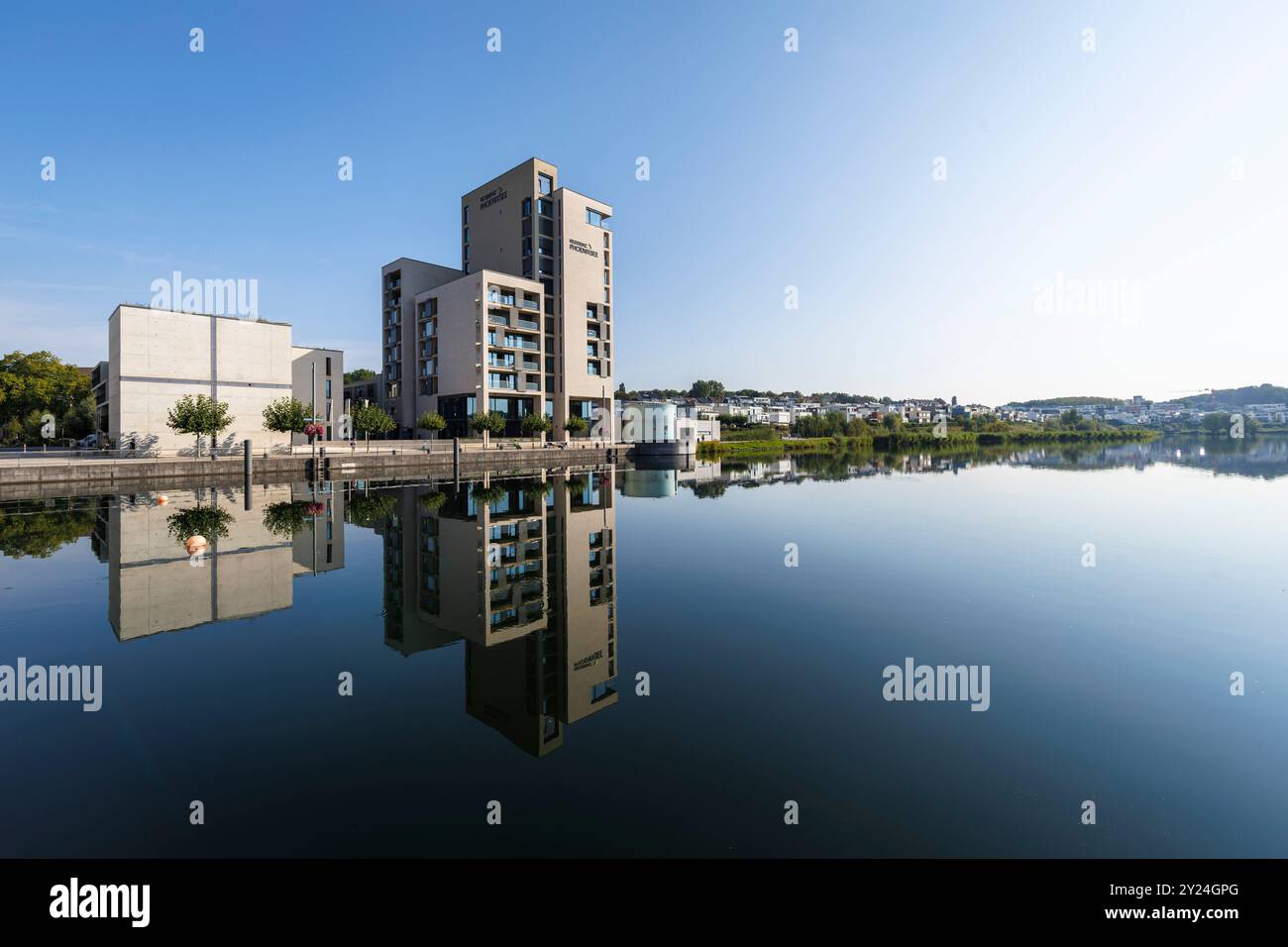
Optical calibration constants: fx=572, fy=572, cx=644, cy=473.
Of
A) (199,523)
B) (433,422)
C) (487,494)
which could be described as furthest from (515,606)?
(433,422)

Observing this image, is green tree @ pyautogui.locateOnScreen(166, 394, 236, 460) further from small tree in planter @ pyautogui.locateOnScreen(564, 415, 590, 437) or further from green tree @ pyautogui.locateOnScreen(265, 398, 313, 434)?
small tree in planter @ pyautogui.locateOnScreen(564, 415, 590, 437)

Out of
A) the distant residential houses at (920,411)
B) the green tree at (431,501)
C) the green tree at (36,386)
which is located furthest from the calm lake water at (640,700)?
the distant residential houses at (920,411)

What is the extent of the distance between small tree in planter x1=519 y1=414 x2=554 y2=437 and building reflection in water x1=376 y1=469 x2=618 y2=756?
3719 cm

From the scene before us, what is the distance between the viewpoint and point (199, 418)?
3769cm

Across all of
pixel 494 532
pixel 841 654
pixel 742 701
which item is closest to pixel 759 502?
pixel 494 532

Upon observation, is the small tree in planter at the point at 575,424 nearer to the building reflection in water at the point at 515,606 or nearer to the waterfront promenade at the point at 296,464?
the waterfront promenade at the point at 296,464

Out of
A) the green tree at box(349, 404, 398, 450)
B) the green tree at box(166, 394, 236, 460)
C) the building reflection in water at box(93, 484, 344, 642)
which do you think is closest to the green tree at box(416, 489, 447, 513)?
the building reflection in water at box(93, 484, 344, 642)

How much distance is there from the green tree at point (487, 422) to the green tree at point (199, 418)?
19.2 meters

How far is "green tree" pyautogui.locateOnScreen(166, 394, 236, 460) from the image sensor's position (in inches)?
1479

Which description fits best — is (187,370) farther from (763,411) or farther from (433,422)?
(763,411)

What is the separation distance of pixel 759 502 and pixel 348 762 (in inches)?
882
